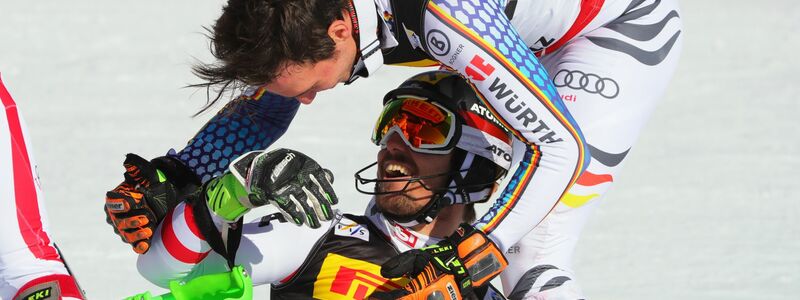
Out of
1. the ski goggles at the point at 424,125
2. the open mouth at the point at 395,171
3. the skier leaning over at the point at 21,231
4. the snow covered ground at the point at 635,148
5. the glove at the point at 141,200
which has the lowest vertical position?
the snow covered ground at the point at 635,148

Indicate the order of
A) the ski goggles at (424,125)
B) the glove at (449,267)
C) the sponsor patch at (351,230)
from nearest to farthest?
1. the glove at (449,267)
2. the sponsor patch at (351,230)
3. the ski goggles at (424,125)

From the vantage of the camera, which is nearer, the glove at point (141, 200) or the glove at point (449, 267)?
the glove at point (449, 267)

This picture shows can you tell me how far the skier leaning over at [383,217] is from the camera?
383 centimetres

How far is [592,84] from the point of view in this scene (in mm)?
4359

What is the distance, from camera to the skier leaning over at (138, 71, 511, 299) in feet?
12.6

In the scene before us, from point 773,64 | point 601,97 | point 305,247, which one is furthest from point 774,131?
point 305,247

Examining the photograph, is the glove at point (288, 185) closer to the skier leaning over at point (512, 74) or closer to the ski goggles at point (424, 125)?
the skier leaning over at point (512, 74)

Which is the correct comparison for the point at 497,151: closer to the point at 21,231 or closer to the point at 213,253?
the point at 213,253

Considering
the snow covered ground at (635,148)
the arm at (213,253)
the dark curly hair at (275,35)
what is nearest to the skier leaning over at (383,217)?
the arm at (213,253)

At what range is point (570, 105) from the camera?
434 cm

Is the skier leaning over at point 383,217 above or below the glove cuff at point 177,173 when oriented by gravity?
below

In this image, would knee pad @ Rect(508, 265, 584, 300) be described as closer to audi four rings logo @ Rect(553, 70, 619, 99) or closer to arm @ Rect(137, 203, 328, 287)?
audi four rings logo @ Rect(553, 70, 619, 99)

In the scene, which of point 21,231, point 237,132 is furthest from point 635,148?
point 21,231

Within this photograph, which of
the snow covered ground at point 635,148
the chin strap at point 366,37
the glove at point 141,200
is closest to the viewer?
the chin strap at point 366,37
